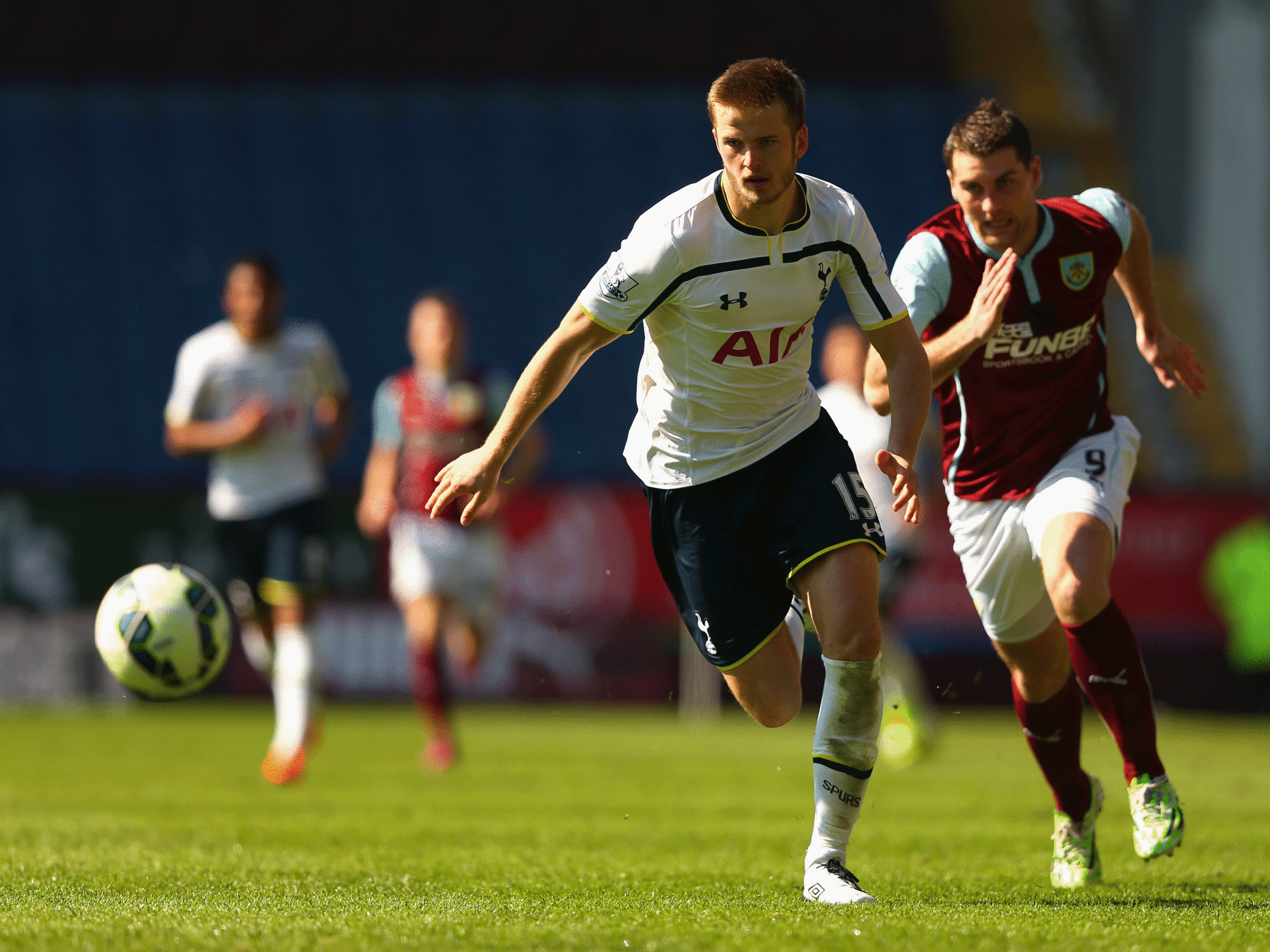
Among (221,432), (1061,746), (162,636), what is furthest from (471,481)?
(221,432)

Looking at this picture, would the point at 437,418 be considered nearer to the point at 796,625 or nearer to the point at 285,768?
the point at 285,768

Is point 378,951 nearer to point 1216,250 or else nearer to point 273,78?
point 1216,250

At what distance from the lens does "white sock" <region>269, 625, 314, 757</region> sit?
8398 mm

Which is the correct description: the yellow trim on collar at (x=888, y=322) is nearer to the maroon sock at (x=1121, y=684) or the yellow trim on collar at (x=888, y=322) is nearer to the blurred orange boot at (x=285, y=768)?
the maroon sock at (x=1121, y=684)

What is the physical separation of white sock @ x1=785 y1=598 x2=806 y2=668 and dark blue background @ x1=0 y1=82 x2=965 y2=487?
14514mm

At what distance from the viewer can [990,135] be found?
4.81 meters

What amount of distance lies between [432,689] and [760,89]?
232 inches

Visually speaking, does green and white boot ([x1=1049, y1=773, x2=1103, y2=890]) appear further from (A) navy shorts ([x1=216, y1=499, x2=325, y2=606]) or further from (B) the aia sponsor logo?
(A) navy shorts ([x1=216, y1=499, x2=325, y2=606])

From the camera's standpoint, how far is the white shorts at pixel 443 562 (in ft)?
32.6

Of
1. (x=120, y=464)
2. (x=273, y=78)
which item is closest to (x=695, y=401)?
(x=120, y=464)

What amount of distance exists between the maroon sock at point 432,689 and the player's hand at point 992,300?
5.36m

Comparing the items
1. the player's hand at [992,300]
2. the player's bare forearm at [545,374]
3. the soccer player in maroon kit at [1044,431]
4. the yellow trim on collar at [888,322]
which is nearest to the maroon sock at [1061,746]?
the soccer player in maroon kit at [1044,431]

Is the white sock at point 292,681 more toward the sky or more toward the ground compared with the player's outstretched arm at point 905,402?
more toward the ground

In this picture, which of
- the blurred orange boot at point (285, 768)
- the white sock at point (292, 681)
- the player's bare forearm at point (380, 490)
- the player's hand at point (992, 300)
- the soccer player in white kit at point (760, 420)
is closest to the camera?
the soccer player in white kit at point (760, 420)
